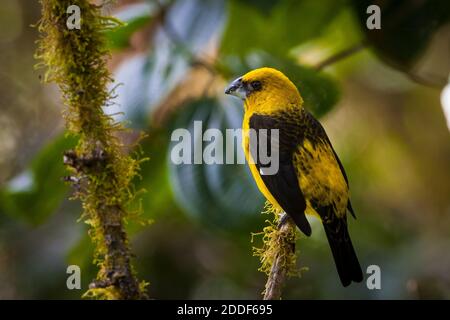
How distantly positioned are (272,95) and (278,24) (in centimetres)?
121

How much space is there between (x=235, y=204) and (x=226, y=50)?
2.14 ft

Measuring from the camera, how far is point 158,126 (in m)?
2.28

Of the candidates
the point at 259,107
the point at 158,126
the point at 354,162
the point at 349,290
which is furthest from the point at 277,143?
the point at 354,162

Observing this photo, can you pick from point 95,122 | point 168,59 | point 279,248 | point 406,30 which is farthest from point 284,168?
point 406,30

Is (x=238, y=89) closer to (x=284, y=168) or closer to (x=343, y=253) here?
(x=284, y=168)

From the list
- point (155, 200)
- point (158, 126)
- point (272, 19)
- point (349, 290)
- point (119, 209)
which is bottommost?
point (119, 209)

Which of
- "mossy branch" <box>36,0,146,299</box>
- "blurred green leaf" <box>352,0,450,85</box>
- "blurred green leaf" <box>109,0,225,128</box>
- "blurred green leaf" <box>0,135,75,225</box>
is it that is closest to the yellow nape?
"mossy branch" <box>36,0,146,299</box>

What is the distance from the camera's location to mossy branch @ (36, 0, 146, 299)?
1141 mm

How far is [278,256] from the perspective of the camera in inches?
46.5

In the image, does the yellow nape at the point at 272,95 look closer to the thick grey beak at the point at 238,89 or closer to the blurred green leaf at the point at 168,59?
the thick grey beak at the point at 238,89

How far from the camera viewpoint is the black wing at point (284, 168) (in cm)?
125

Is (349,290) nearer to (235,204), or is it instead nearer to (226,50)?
(235,204)

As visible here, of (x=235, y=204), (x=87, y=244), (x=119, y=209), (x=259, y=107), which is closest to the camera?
(x=119, y=209)
